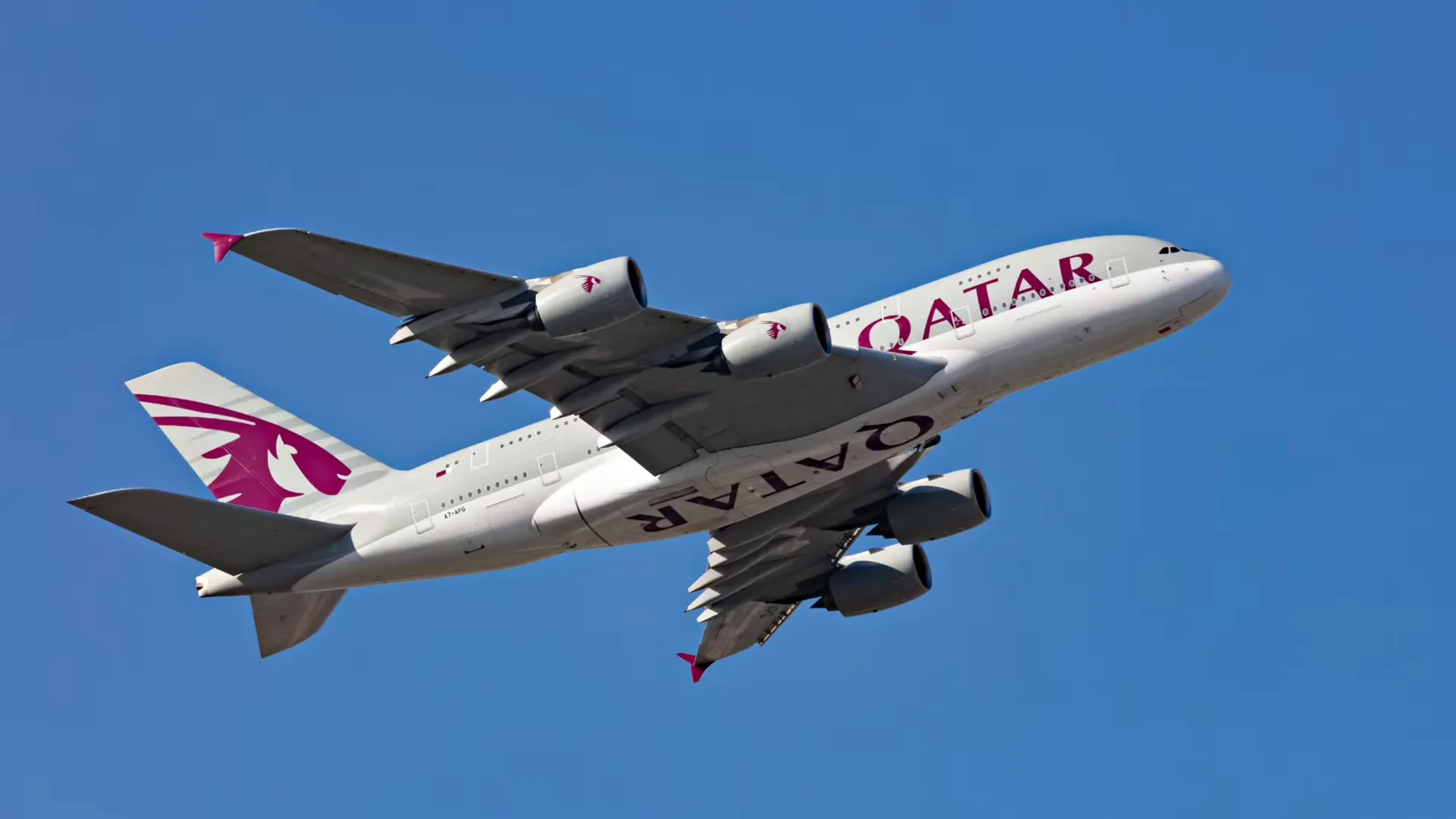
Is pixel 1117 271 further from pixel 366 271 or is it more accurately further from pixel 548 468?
pixel 366 271

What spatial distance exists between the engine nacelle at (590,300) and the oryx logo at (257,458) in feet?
37.7

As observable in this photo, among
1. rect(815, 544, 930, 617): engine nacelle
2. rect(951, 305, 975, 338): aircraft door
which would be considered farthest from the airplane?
rect(815, 544, 930, 617): engine nacelle

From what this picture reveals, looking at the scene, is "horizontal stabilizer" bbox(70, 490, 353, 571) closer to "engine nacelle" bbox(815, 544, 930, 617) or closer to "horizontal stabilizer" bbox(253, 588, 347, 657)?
"horizontal stabilizer" bbox(253, 588, 347, 657)

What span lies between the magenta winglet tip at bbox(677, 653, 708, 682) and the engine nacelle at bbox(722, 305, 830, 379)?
1397 centimetres

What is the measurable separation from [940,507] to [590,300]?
45.4 ft

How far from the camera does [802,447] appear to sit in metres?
36.7

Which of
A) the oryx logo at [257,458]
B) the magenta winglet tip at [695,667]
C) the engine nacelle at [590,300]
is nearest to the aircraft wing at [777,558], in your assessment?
the magenta winglet tip at [695,667]

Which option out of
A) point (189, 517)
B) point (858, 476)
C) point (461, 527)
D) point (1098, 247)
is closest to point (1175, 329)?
point (1098, 247)

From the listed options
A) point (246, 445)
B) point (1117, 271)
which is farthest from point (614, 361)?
point (246, 445)

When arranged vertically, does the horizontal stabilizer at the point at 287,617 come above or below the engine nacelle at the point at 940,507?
above

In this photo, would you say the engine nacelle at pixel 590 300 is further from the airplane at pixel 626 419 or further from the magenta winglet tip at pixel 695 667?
the magenta winglet tip at pixel 695 667

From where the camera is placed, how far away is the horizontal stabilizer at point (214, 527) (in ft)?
116

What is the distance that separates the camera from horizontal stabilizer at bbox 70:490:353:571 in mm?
35375

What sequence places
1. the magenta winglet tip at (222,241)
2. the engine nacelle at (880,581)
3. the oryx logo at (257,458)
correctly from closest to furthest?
the magenta winglet tip at (222,241), the oryx logo at (257,458), the engine nacelle at (880,581)
